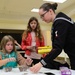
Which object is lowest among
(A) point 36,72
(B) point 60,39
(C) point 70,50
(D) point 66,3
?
(A) point 36,72

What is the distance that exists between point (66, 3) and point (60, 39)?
4454 mm

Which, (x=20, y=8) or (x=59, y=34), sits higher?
(x=20, y=8)

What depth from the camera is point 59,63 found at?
1856mm

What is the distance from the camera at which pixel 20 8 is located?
6141mm

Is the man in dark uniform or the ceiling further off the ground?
the ceiling

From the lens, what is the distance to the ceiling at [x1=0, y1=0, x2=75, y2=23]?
17.8 ft

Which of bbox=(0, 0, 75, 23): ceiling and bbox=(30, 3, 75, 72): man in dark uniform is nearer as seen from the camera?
bbox=(30, 3, 75, 72): man in dark uniform

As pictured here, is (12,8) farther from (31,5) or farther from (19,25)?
(19,25)

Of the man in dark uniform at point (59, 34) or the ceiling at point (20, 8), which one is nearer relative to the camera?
the man in dark uniform at point (59, 34)

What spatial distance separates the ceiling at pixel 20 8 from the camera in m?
5.42

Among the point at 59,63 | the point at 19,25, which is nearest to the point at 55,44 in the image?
the point at 59,63

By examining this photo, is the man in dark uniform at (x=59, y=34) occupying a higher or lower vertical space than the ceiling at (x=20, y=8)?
lower

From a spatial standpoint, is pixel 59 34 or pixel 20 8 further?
pixel 20 8

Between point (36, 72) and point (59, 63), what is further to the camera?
point (59, 63)
